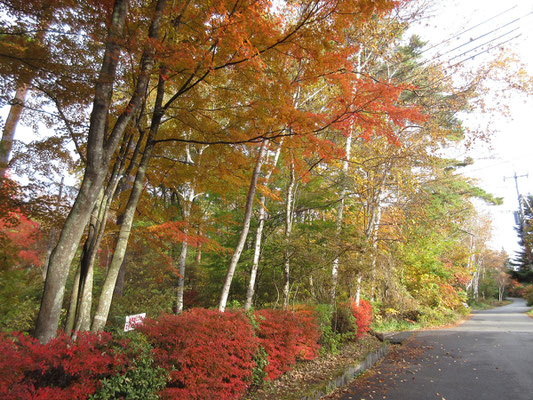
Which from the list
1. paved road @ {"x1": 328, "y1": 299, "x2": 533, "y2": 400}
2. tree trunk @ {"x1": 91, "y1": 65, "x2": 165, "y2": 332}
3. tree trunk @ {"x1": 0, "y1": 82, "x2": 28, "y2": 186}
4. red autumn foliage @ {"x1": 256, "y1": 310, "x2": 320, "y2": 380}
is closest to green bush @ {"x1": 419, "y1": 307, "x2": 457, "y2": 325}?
paved road @ {"x1": 328, "y1": 299, "x2": 533, "y2": 400}

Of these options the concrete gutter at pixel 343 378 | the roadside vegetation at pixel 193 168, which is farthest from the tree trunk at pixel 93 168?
the concrete gutter at pixel 343 378

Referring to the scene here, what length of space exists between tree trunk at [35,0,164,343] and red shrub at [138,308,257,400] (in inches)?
41.7

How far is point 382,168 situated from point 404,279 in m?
8.06

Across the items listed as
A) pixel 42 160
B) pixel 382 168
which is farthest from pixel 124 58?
pixel 382 168

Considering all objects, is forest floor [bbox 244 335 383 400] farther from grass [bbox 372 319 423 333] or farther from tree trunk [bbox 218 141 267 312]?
grass [bbox 372 319 423 333]

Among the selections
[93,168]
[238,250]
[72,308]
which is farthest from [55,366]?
[238,250]

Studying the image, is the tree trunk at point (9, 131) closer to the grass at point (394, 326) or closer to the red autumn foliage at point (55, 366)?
the red autumn foliage at point (55, 366)

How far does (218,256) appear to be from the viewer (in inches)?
421

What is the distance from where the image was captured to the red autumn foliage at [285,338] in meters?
5.09

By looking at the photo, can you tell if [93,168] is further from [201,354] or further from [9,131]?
[9,131]

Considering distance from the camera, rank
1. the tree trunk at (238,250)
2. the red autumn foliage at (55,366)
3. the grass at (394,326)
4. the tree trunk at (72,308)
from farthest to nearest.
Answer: the grass at (394,326), the tree trunk at (238,250), the tree trunk at (72,308), the red autumn foliage at (55,366)

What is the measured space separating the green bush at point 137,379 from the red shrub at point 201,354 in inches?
4.3

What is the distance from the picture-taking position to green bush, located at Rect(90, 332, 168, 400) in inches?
112

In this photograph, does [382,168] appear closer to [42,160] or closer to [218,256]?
[218,256]
